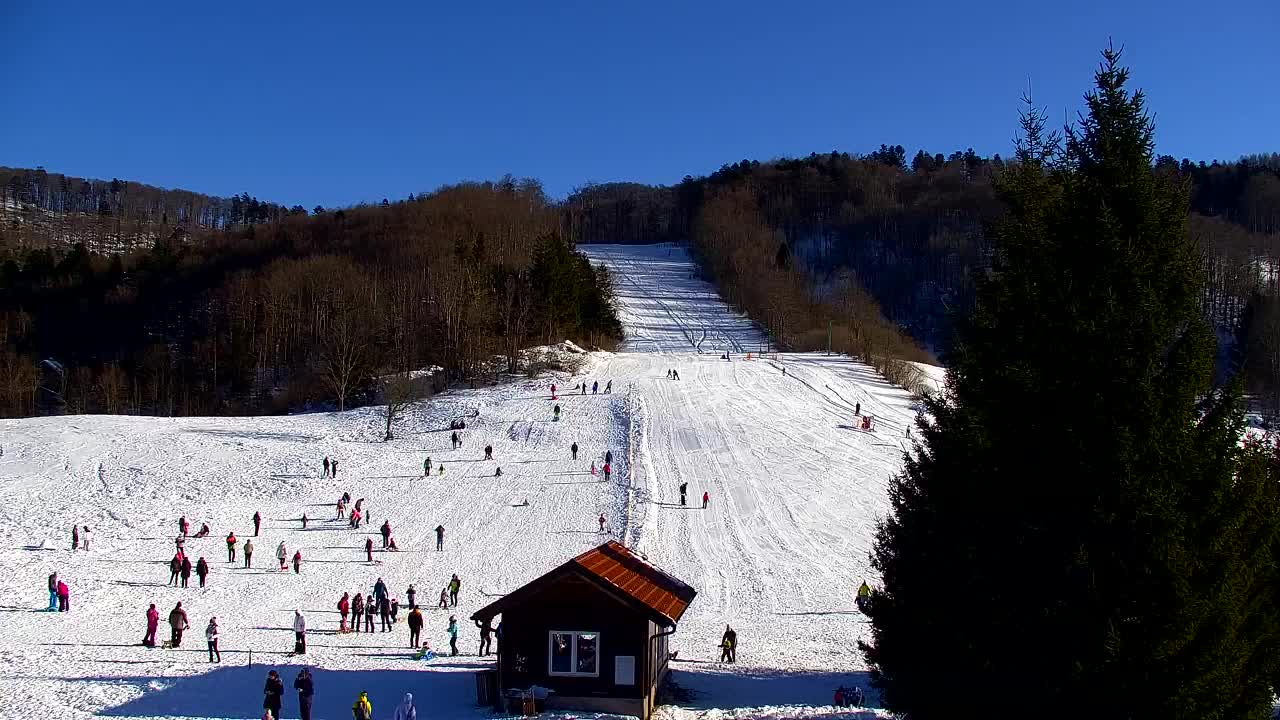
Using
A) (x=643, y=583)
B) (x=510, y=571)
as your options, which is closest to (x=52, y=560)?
(x=510, y=571)

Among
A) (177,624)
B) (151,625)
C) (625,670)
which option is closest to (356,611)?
(177,624)

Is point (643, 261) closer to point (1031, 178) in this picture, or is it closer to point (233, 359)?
point (233, 359)

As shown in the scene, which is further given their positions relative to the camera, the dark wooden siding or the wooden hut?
the dark wooden siding

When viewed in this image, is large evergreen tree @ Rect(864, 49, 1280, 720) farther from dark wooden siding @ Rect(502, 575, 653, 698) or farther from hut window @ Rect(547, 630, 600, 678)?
hut window @ Rect(547, 630, 600, 678)

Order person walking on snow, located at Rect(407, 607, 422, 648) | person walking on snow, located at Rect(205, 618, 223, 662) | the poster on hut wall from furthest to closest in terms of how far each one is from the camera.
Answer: person walking on snow, located at Rect(407, 607, 422, 648) → person walking on snow, located at Rect(205, 618, 223, 662) → the poster on hut wall

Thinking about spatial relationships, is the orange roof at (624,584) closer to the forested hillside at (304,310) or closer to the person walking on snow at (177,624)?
the person walking on snow at (177,624)

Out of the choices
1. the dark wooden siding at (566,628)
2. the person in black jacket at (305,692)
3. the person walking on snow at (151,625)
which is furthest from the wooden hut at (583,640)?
the person walking on snow at (151,625)

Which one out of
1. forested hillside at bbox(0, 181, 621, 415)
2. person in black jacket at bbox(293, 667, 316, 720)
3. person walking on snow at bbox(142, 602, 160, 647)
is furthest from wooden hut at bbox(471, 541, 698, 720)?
forested hillside at bbox(0, 181, 621, 415)
